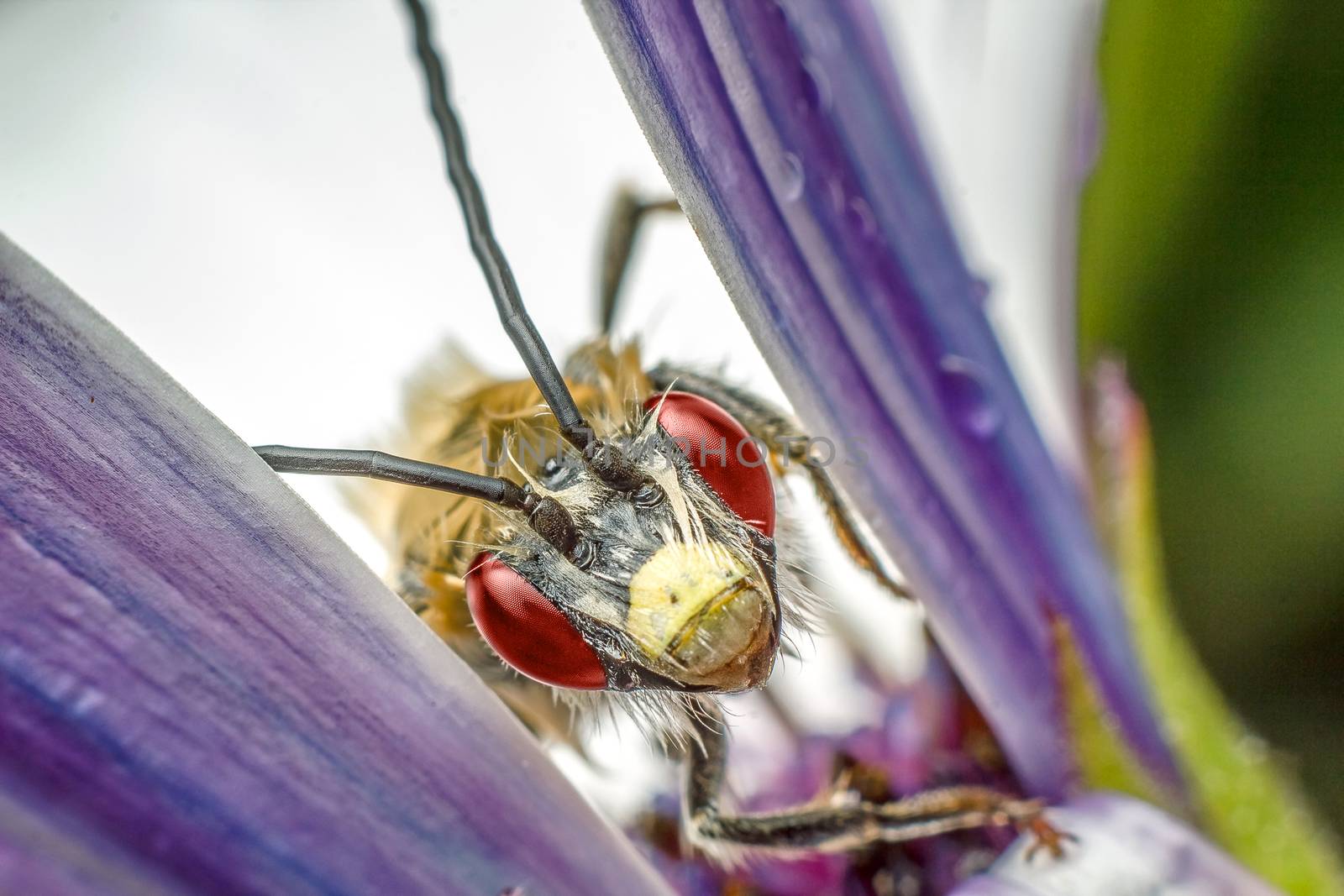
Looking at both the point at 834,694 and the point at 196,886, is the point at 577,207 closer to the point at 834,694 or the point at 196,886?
the point at 834,694

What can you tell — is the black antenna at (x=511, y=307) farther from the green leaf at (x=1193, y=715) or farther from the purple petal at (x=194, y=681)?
the green leaf at (x=1193, y=715)

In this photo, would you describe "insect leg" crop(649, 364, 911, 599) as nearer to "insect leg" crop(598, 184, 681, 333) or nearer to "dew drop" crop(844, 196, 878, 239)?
"dew drop" crop(844, 196, 878, 239)

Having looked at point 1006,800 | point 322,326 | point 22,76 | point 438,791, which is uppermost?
point 22,76

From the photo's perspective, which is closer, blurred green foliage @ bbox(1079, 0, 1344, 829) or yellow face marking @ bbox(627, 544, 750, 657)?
yellow face marking @ bbox(627, 544, 750, 657)

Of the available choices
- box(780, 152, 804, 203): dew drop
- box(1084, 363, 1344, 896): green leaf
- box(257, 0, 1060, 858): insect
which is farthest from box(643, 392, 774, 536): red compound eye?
box(1084, 363, 1344, 896): green leaf

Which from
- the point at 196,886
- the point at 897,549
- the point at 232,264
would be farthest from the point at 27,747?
the point at 232,264

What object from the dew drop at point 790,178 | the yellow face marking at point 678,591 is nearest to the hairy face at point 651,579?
the yellow face marking at point 678,591
